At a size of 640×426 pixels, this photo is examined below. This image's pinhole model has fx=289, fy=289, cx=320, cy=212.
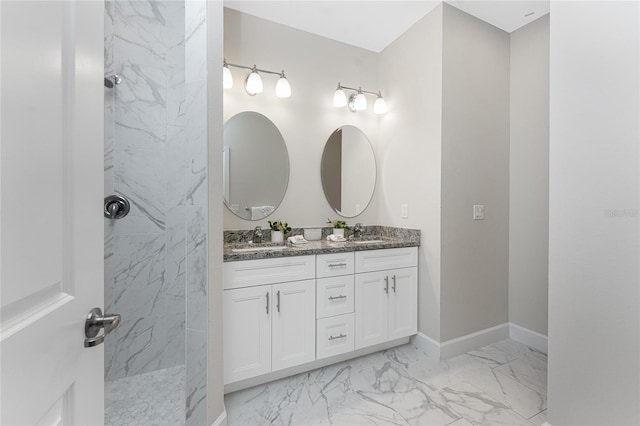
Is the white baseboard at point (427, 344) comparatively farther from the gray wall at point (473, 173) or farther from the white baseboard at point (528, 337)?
the white baseboard at point (528, 337)

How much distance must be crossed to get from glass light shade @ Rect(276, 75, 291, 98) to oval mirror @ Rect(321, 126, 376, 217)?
0.57 meters

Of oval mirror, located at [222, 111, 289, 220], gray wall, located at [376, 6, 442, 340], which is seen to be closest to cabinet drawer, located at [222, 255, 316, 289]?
oval mirror, located at [222, 111, 289, 220]

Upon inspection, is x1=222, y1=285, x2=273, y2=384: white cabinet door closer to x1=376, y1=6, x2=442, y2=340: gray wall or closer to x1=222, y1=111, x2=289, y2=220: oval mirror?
x1=222, y1=111, x2=289, y2=220: oval mirror

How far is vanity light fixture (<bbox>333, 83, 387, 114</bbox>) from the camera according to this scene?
2.67 m

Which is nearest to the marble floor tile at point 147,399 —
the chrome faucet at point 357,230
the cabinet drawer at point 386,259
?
the cabinet drawer at point 386,259

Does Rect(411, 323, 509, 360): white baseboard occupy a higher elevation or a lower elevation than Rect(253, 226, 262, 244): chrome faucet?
lower

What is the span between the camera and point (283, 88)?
242cm

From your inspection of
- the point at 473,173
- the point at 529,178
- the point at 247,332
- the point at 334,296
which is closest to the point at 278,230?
the point at 334,296

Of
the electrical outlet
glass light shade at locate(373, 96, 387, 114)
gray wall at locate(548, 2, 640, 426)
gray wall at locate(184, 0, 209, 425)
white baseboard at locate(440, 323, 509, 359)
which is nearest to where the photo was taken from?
gray wall at locate(548, 2, 640, 426)

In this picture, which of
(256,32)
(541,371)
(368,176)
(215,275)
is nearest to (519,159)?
(368,176)

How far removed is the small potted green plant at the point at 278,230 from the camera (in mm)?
2363

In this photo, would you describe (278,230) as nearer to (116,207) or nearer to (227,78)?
(116,207)

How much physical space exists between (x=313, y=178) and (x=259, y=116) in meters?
0.71

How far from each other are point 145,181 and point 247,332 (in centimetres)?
121
